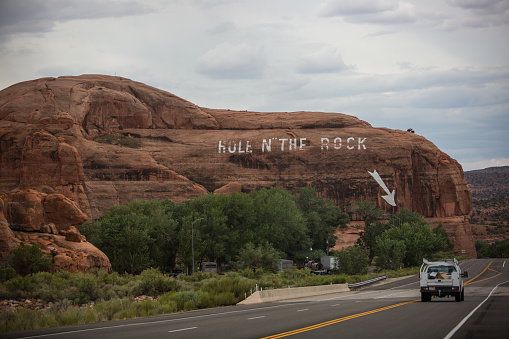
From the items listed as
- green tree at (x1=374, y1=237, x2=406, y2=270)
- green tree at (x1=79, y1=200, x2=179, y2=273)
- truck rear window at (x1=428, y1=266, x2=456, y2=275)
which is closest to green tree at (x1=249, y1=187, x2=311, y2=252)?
green tree at (x1=374, y1=237, x2=406, y2=270)

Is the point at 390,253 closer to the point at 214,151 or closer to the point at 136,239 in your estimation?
the point at 136,239

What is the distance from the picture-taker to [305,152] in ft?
364

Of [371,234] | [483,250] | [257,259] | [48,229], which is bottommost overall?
[483,250]

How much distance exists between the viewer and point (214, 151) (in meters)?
110

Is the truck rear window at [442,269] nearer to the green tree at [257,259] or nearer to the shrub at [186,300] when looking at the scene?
the shrub at [186,300]

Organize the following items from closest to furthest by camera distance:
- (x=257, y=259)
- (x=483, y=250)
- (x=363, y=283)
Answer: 1. (x=363, y=283)
2. (x=257, y=259)
3. (x=483, y=250)

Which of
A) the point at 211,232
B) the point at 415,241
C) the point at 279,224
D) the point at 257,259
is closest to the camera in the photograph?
the point at 257,259

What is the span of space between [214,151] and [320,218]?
1147 inches

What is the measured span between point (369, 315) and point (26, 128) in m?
86.4

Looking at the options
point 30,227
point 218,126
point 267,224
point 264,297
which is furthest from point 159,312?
point 218,126

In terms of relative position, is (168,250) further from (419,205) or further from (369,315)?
(419,205)

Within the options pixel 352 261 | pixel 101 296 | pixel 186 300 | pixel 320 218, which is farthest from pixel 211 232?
pixel 186 300

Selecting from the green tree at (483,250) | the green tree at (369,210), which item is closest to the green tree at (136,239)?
the green tree at (369,210)

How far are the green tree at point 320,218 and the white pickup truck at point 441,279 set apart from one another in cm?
5797
